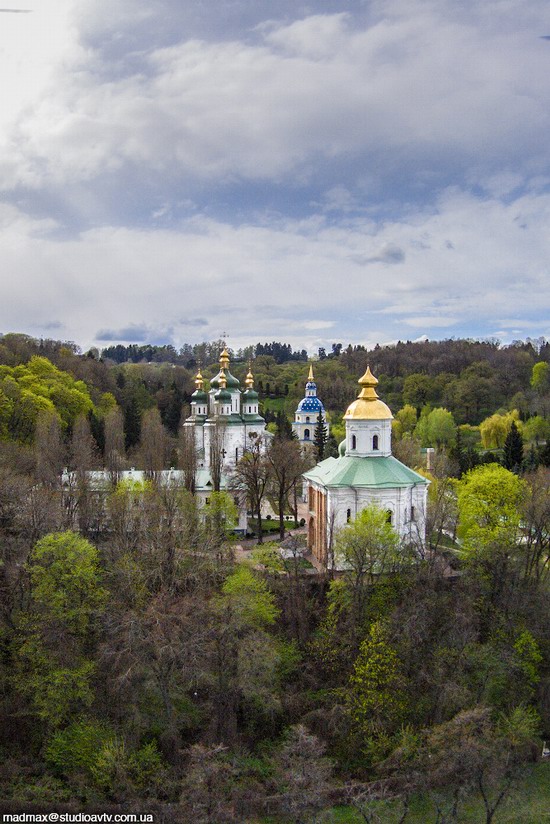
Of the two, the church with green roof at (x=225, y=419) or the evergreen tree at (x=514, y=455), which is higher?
the church with green roof at (x=225, y=419)

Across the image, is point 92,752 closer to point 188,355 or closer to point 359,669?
point 359,669

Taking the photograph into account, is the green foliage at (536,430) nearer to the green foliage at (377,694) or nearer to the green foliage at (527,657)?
the green foliage at (527,657)

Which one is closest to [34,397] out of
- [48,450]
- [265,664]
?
[48,450]

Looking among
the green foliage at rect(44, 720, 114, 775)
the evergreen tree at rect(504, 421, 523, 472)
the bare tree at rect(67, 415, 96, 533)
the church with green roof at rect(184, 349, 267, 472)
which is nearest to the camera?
the green foliage at rect(44, 720, 114, 775)

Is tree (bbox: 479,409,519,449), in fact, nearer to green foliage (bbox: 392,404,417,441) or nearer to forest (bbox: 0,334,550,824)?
green foliage (bbox: 392,404,417,441)

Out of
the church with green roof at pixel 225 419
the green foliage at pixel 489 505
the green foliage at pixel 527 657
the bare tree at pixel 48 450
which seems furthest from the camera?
the church with green roof at pixel 225 419

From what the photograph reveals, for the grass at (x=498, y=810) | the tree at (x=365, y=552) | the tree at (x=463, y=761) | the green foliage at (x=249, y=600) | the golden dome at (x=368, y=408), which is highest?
the golden dome at (x=368, y=408)

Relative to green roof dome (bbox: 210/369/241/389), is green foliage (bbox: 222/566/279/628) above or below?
below

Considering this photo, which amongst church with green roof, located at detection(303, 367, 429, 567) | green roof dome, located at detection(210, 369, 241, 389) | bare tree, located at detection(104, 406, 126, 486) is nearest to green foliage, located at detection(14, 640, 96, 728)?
church with green roof, located at detection(303, 367, 429, 567)

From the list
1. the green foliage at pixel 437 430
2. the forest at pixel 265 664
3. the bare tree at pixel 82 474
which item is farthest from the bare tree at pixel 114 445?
the green foliage at pixel 437 430
